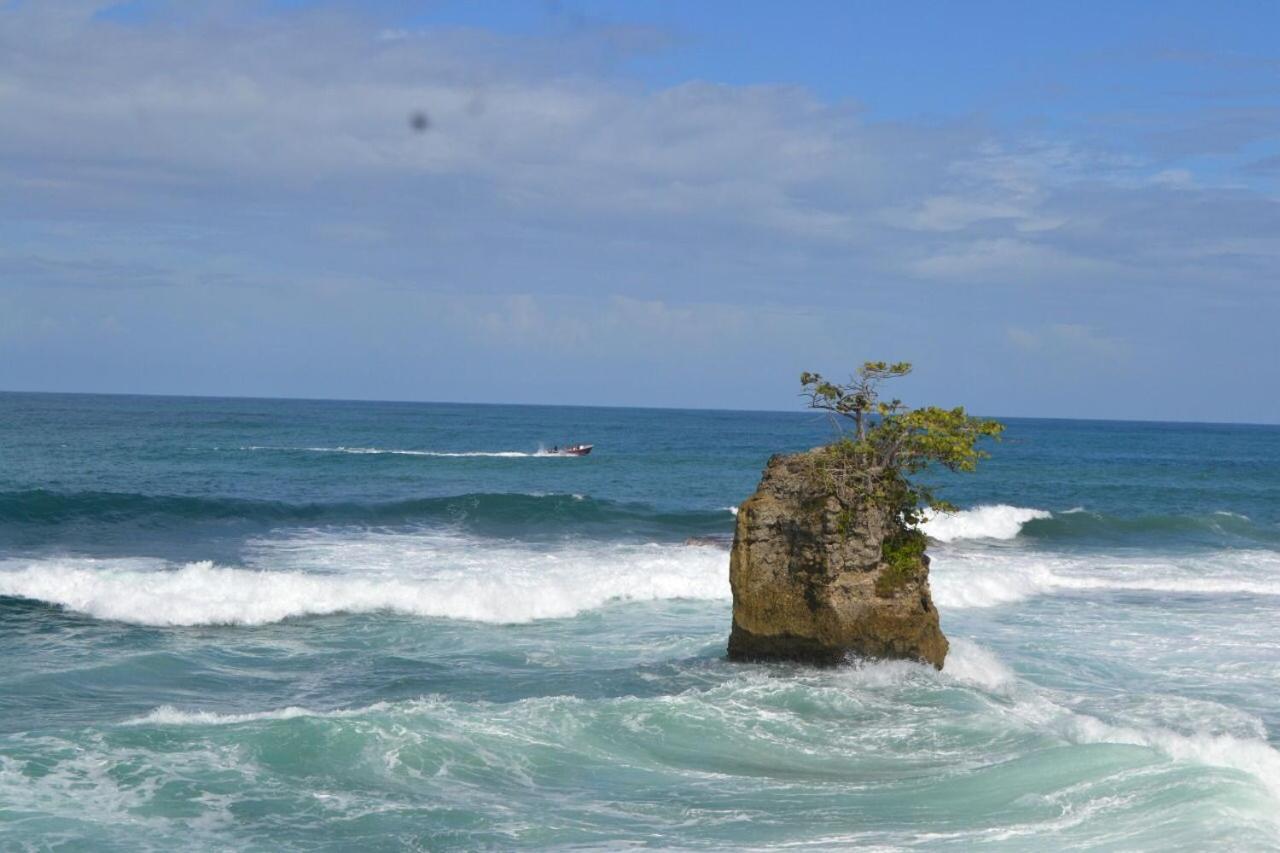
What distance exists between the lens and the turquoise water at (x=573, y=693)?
11.6m

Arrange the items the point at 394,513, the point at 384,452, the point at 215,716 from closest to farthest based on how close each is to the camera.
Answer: the point at 215,716 < the point at 394,513 < the point at 384,452

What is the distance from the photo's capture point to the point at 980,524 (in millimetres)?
38781

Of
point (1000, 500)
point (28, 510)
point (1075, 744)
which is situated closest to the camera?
point (1075, 744)

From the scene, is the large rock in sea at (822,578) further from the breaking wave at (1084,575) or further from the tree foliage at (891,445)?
the breaking wave at (1084,575)

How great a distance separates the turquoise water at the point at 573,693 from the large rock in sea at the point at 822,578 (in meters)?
0.40

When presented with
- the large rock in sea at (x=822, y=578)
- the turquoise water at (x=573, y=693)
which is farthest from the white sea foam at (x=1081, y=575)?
the large rock in sea at (x=822, y=578)

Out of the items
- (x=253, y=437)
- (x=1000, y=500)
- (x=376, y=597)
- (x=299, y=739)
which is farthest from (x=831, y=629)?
(x=253, y=437)

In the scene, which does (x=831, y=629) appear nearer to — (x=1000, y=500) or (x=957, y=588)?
(x=957, y=588)

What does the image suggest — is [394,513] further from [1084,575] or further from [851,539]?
[851,539]

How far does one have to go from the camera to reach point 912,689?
53.6ft

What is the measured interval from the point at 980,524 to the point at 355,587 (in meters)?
21.5

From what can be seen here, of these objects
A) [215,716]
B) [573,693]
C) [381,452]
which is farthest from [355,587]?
[381,452]

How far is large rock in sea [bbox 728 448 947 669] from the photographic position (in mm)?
16734

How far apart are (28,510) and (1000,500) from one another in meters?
33.4
